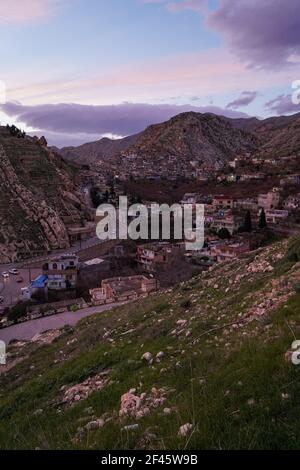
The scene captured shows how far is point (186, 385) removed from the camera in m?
4.22

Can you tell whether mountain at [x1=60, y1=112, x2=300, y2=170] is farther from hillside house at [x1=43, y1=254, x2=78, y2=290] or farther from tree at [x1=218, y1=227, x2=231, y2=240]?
hillside house at [x1=43, y1=254, x2=78, y2=290]

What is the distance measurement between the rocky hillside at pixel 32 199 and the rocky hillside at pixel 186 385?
119 ft

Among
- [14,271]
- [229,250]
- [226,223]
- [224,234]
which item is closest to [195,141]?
[226,223]

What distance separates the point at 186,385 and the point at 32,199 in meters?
48.2

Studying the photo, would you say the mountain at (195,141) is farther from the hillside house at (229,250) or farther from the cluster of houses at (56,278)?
the hillside house at (229,250)

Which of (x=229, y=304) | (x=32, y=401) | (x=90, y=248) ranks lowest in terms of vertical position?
(x=90, y=248)

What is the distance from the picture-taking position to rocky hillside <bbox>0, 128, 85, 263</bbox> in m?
44.0

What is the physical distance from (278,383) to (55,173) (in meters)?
59.2

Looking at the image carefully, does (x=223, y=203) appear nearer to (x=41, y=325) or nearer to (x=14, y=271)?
(x=14, y=271)

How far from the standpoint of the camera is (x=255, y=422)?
9.96ft

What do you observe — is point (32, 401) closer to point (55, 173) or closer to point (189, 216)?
point (189, 216)

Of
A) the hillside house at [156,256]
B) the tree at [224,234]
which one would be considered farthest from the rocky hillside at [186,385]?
the tree at [224,234]
